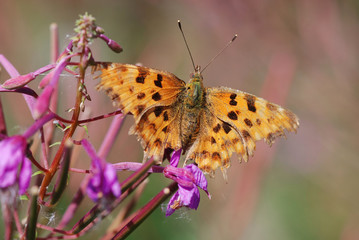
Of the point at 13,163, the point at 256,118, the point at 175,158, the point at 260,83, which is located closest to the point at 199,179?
the point at 175,158

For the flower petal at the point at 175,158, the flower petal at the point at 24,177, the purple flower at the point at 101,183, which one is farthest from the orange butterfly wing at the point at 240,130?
the flower petal at the point at 24,177

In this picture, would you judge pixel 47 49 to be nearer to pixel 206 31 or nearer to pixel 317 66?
pixel 206 31

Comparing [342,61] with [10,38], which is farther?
[10,38]

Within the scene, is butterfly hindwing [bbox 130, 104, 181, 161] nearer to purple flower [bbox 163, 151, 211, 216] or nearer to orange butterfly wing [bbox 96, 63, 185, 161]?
orange butterfly wing [bbox 96, 63, 185, 161]

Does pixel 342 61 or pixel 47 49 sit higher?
pixel 342 61

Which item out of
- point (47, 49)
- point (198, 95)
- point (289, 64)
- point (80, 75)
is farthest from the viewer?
point (47, 49)

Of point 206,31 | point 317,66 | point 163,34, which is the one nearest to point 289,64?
point 317,66

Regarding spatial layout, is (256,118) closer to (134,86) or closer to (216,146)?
(216,146)
